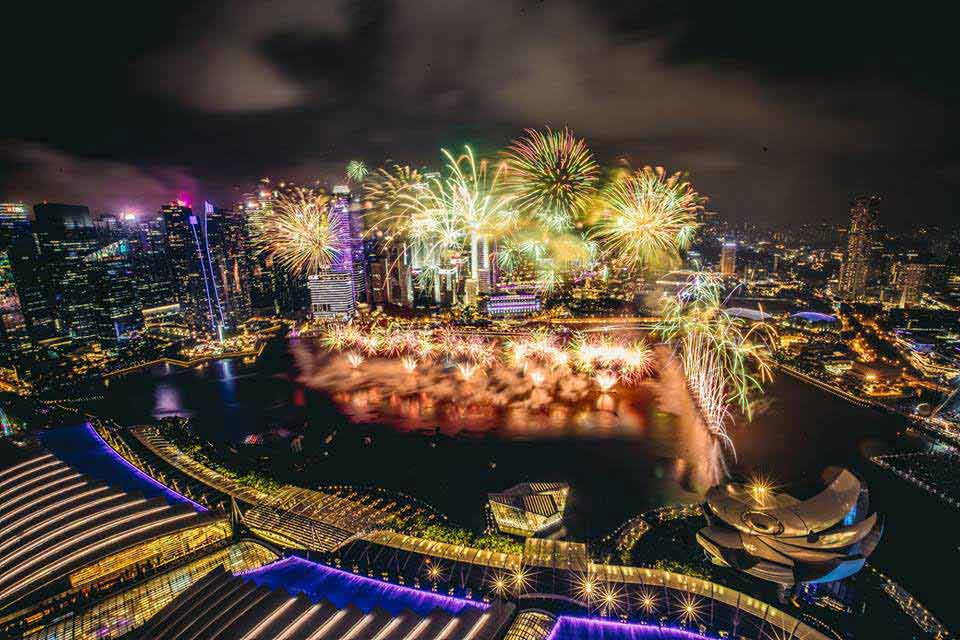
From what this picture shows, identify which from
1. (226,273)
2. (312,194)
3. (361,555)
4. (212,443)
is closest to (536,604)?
(361,555)

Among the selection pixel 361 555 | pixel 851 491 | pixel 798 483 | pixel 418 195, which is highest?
pixel 418 195

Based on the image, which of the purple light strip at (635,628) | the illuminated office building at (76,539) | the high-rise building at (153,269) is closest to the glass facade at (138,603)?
the illuminated office building at (76,539)

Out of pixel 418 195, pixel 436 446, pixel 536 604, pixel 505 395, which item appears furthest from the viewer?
pixel 505 395

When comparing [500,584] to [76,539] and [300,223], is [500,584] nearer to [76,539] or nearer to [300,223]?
[76,539]

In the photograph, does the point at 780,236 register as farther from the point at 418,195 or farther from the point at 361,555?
the point at 361,555

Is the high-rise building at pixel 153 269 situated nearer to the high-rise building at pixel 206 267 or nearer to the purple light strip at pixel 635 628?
the high-rise building at pixel 206 267

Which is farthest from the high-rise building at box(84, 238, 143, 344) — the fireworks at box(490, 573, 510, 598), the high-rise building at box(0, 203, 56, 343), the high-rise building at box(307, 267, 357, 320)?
the fireworks at box(490, 573, 510, 598)
